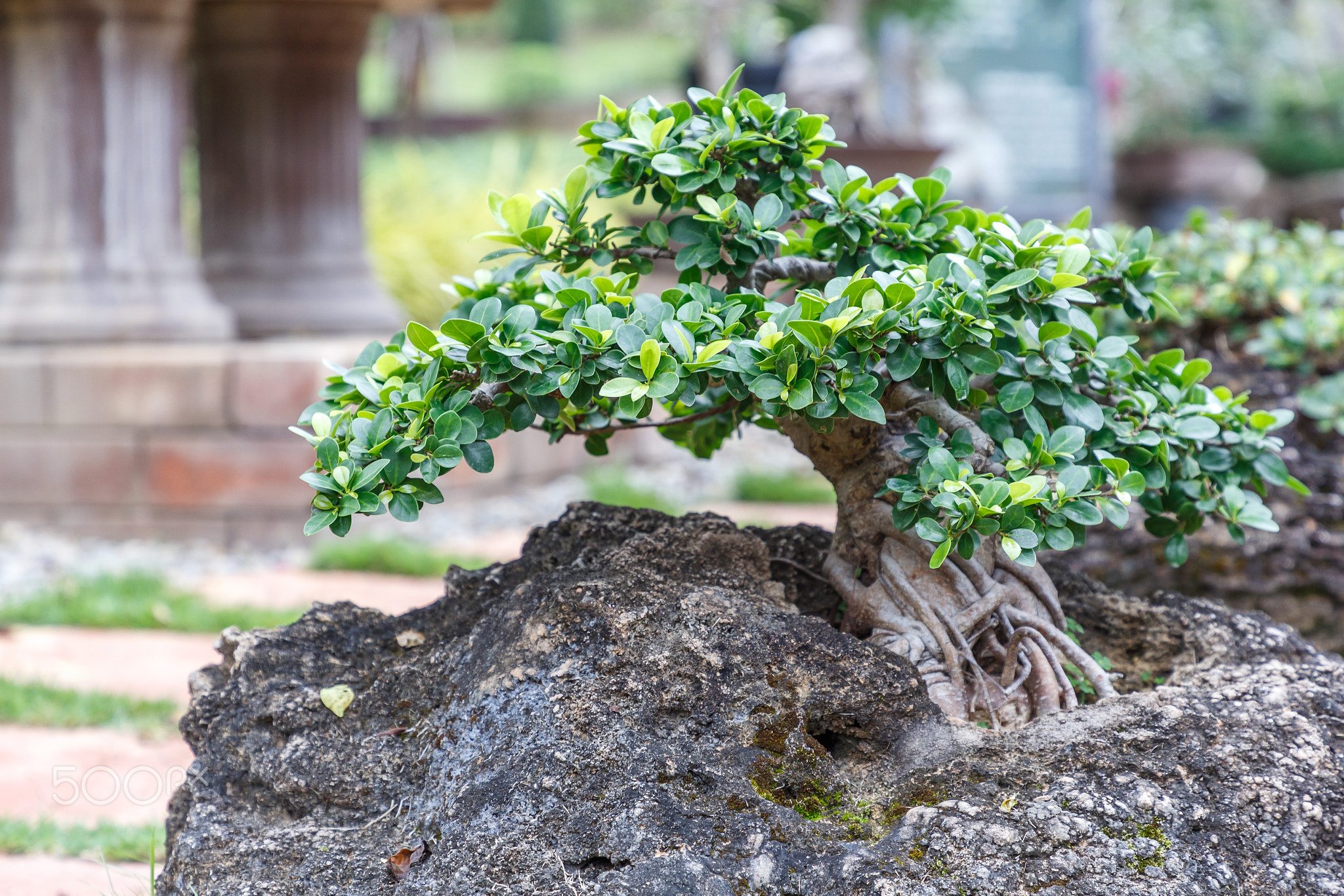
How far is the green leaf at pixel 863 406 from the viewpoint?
140cm

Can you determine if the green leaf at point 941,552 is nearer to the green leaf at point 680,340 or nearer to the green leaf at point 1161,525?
the green leaf at point 680,340

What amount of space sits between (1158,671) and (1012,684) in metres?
0.39

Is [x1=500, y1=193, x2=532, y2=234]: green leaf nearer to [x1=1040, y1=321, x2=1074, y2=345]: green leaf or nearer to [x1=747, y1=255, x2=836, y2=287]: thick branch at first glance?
[x1=747, y1=255, x2=836, y2=287]: thick branch

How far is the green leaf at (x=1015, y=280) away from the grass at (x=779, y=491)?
12.5ft

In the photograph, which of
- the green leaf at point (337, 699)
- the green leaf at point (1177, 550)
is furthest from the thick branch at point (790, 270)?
the green leaf at point (337, 699)

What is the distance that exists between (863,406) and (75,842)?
1.75 meters

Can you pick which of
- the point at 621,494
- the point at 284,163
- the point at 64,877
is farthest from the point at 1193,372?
the point at 284,163

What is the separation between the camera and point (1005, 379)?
1.66 meters

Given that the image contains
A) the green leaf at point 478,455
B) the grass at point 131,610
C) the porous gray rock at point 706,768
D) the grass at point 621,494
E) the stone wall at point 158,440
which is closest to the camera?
the porous gray rock at point 706,768

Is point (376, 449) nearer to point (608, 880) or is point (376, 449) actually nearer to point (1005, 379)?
point (608, 880)

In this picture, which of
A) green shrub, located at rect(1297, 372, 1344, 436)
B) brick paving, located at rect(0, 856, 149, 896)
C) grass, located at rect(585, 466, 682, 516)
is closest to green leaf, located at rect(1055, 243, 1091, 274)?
green shrub, located at rect(1297, 372, 1344, 436)

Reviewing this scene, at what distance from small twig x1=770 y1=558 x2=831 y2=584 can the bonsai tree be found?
0.04m

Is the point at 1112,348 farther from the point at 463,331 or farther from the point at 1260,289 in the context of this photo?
the point at 1260,289

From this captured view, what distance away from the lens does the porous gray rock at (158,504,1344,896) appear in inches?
52.2
